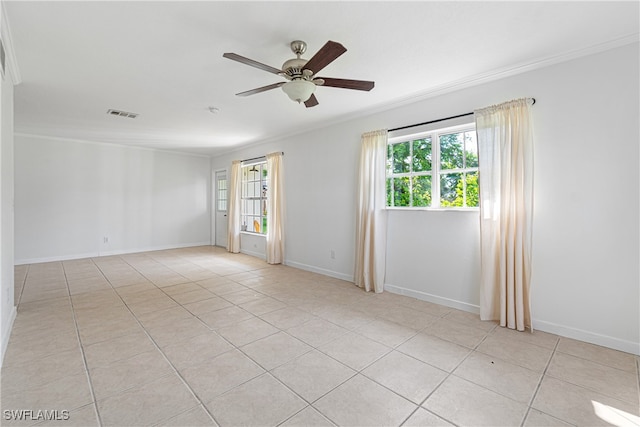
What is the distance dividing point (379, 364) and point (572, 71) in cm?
307

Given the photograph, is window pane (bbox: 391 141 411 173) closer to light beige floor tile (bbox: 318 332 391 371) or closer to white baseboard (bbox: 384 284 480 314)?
white baseboard (bbox: 384 284 480 314)

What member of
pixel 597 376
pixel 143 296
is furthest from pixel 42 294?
pixel 597 376

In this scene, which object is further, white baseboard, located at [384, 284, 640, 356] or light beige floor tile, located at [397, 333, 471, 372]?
white baseboard, located at [384, 284, 640, 356]

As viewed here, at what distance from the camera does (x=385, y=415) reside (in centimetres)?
165

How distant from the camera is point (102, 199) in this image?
637cm

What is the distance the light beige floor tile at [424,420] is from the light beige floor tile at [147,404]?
4.14 feet

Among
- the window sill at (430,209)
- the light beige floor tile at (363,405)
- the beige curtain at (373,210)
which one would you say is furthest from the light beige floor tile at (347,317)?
the window sill at (430,209)

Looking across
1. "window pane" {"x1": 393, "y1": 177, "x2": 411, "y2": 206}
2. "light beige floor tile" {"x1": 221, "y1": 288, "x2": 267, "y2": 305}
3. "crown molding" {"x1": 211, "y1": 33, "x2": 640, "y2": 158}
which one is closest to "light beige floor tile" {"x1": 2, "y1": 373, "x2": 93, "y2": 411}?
"light beige floor tile" {"x1": 221, "y1": 288, "x2": 267, "y2": 305}

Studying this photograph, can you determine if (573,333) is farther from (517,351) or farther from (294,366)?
(294,366)

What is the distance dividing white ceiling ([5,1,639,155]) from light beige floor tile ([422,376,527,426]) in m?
2.59

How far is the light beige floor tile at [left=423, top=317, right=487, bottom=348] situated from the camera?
8.39ft

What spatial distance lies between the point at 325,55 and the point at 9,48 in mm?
2749

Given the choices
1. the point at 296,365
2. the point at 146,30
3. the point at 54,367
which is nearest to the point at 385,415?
the point at 296,365

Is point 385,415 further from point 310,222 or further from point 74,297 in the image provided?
point 74,297
